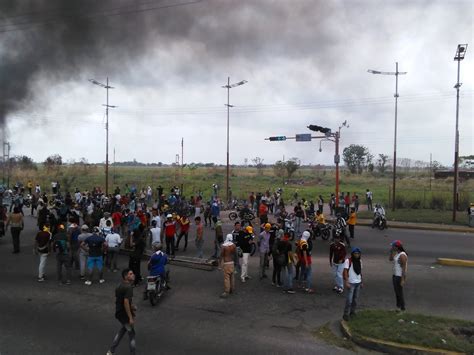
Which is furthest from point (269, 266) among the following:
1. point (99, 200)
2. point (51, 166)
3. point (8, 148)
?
point (51, 166)

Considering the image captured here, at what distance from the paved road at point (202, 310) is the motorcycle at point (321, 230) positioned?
156 inches

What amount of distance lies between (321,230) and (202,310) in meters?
9.21

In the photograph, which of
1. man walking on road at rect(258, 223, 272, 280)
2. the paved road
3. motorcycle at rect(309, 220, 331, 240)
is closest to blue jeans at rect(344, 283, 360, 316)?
the paved road

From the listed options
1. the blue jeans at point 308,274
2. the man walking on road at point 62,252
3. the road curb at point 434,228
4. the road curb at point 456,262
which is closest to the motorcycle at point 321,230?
the road curb at point 456,262

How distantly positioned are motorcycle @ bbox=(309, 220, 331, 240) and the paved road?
3969mm

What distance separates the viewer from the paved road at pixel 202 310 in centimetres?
672

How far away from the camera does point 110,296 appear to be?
9281 millimetres

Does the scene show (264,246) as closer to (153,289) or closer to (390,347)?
(153,289)

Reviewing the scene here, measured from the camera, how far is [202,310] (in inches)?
332

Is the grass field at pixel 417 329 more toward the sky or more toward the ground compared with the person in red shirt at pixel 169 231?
more toward the ground

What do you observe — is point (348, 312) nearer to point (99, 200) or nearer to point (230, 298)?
point (230, 298)

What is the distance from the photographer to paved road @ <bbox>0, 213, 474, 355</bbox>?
6.72 meters

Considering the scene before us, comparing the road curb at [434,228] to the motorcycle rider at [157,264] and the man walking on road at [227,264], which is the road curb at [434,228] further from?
the motorcycle rider at [157,264]

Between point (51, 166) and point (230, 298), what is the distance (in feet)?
180
